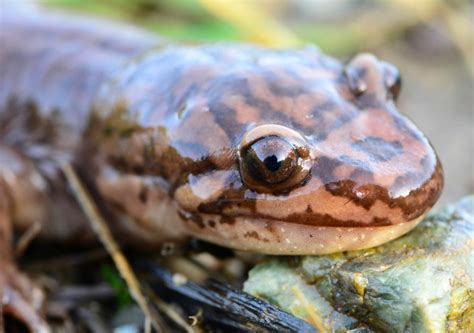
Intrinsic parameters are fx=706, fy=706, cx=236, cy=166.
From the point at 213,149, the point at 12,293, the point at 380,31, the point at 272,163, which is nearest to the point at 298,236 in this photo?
the point at 272,163

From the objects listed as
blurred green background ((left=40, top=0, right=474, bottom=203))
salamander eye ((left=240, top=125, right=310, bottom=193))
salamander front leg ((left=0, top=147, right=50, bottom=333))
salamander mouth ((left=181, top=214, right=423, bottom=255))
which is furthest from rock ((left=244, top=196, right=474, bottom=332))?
blurred green background ((left=40, top=0, right=474, bottom=203))

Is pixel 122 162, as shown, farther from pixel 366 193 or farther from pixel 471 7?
pixel 471 7

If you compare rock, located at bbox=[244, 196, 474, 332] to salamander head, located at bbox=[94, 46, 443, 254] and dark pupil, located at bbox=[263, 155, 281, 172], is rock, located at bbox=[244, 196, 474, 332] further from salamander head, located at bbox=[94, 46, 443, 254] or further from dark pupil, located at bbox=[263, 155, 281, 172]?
dark pupil, located at bbox=[263, 155, 281, 172]

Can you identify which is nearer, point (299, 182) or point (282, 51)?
point (299, 182)

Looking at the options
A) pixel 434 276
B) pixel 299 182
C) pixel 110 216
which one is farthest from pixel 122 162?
pixel 434 276

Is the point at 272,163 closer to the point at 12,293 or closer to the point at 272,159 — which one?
the point at 272,159

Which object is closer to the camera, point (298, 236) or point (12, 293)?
point (298, 236)
